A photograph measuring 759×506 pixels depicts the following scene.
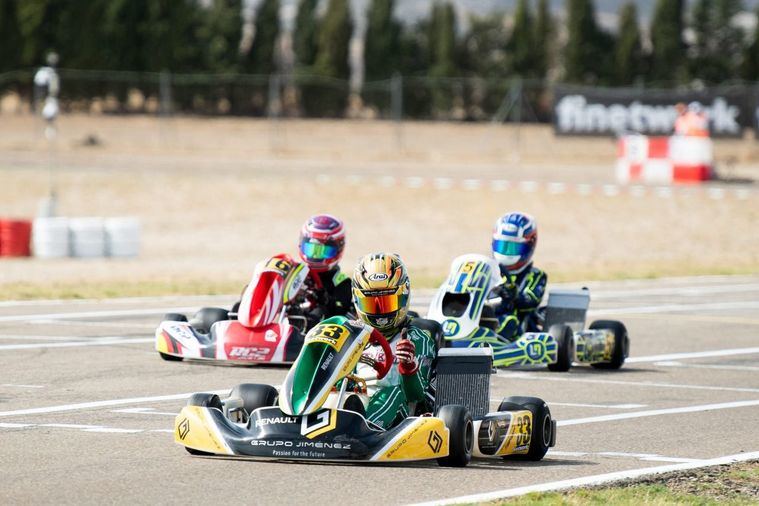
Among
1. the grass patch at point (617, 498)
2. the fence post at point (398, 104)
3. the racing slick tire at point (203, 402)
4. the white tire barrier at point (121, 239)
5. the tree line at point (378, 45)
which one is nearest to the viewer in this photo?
the grass patch at point (617, 498)

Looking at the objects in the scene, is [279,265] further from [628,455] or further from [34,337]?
[628,455]

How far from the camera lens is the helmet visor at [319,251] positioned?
12742 millimetres

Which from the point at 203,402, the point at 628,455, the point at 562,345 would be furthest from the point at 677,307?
the point at 203,402

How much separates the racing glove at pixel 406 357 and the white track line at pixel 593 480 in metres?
1.03

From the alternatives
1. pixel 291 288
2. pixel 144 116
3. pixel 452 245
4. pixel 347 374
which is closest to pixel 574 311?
pixel 291 288

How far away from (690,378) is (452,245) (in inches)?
581

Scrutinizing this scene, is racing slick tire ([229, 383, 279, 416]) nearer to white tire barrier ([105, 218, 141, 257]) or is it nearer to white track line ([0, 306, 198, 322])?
white track line ([0, 306, 198, 322])

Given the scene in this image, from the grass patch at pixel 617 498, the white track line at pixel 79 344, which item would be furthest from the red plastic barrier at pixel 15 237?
the grass patch at pixel 617 498

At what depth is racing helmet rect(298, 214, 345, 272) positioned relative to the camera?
41.8ft

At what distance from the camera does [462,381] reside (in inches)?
335

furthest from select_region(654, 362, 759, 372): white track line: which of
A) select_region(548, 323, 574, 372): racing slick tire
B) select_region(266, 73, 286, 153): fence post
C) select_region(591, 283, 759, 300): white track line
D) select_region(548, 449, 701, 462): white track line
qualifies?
select_region(266, 73, 286, 153): fence post

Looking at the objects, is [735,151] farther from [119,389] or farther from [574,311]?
[119,389]

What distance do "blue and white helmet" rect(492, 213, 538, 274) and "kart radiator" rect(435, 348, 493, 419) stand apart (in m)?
4.35

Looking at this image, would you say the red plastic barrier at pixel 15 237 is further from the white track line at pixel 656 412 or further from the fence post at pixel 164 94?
the fence post at pixel 164 94
